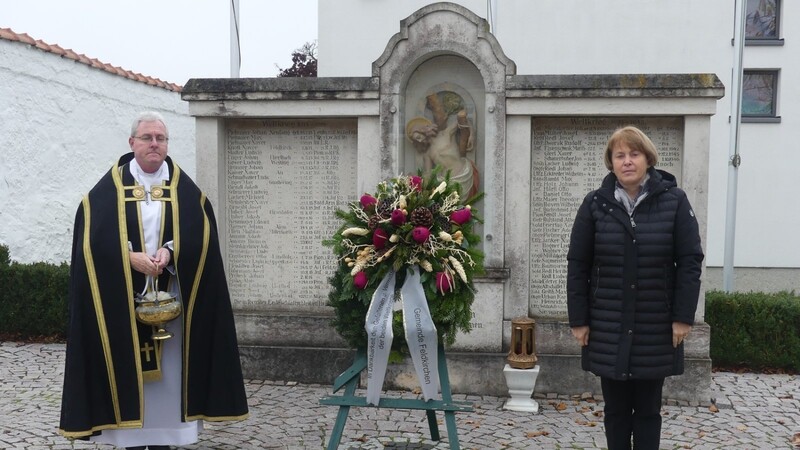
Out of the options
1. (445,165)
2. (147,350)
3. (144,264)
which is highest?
(445,165)

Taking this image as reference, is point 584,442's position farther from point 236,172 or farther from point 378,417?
point 236,172

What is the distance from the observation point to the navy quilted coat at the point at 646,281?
4074 mm

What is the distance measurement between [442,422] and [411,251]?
6.16 ft

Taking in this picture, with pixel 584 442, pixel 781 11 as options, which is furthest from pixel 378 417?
pixel 781 11

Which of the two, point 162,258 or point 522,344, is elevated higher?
point 162,258

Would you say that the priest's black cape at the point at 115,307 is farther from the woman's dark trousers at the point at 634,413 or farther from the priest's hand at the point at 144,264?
the woman's dark trousers at the point at 634,413

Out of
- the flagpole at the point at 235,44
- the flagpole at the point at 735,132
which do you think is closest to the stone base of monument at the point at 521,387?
the flagpole at the point at 735,132

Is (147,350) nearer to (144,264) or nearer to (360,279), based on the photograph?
(144,264)

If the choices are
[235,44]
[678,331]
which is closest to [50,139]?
[235,44]

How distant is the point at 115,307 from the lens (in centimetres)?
455

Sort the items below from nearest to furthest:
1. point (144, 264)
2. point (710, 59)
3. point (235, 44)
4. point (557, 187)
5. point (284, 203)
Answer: point (144, 264) < point (557, 187) < point (284, 203) < point (235, 44) < point (710, 59)

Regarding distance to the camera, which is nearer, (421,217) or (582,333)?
(582,333)

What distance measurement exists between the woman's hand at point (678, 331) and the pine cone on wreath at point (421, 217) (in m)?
1.51

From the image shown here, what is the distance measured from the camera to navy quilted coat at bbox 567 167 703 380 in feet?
13.4
